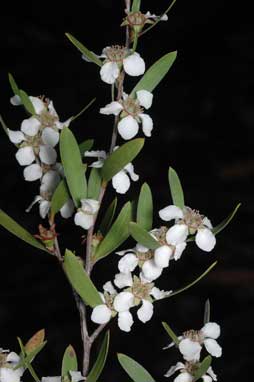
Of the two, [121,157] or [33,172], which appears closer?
[121,157]

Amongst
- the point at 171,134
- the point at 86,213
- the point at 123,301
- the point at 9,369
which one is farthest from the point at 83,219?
the point at 171,134

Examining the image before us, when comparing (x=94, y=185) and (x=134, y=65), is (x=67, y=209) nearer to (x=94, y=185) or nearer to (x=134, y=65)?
(x=94, y=185)

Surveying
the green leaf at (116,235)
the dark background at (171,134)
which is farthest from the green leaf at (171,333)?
the dark background at (171,134)

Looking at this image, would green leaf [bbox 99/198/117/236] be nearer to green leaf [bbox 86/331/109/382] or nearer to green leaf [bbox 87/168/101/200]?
green leaf [bbox 87/168/101/200]

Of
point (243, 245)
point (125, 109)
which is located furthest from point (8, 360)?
point (243, 245)

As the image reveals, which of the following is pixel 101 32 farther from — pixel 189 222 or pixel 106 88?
pixel 189 222

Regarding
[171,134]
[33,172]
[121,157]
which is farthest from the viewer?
[171,134]

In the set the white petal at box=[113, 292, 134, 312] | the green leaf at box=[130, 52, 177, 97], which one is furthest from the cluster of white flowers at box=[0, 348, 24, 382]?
the green leaf at box=[130, 52, 177, 97]
